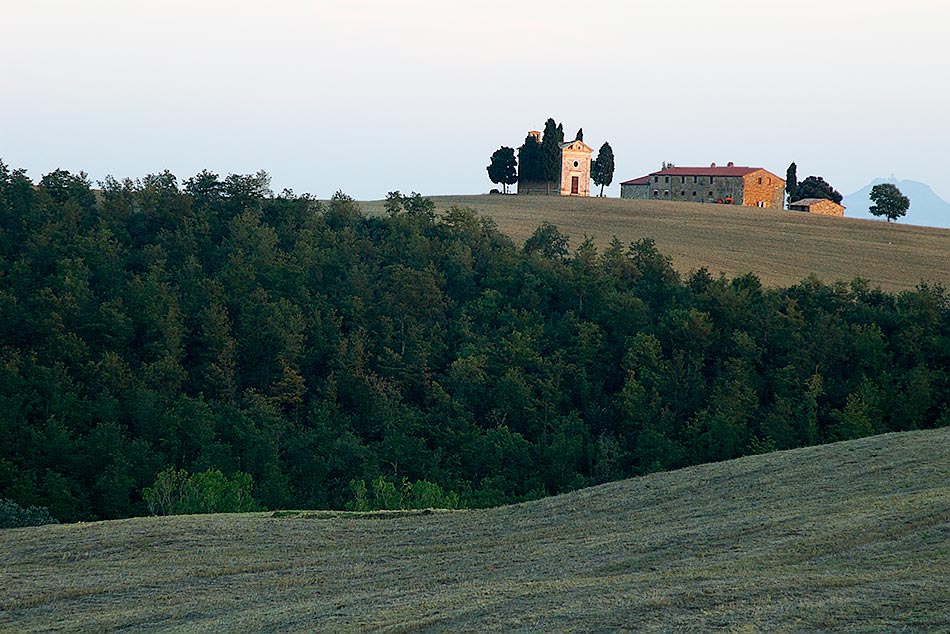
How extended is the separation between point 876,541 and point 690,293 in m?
47.6

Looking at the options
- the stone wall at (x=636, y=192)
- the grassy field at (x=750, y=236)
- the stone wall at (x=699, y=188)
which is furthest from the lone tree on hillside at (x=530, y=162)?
the stone wall at (x=699, y=188)

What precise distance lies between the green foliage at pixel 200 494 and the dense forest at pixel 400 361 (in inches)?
35.8

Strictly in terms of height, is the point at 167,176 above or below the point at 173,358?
above

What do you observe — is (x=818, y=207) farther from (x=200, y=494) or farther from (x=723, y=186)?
(x=200, y=494)

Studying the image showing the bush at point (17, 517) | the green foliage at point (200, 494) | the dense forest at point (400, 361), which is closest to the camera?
the bush at point (17, 517)

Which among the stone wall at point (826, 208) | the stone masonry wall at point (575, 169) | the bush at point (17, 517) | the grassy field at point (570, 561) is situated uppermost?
the stone masonry wall at point (575, 169)

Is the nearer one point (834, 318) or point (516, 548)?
point (516, 548)

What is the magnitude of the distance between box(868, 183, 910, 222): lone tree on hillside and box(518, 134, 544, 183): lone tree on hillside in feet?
117

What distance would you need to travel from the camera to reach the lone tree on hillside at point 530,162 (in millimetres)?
114500

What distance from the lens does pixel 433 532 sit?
27062 millimetres

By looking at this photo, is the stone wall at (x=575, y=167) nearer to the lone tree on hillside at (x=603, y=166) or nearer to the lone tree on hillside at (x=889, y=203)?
the lone tree on hillside at (x=603, y=166)

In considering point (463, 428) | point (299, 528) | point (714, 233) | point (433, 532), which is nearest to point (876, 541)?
point (433, 532)

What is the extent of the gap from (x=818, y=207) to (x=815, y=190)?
43.4ft

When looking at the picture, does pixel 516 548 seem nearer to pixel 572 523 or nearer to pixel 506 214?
pixel 572 523
